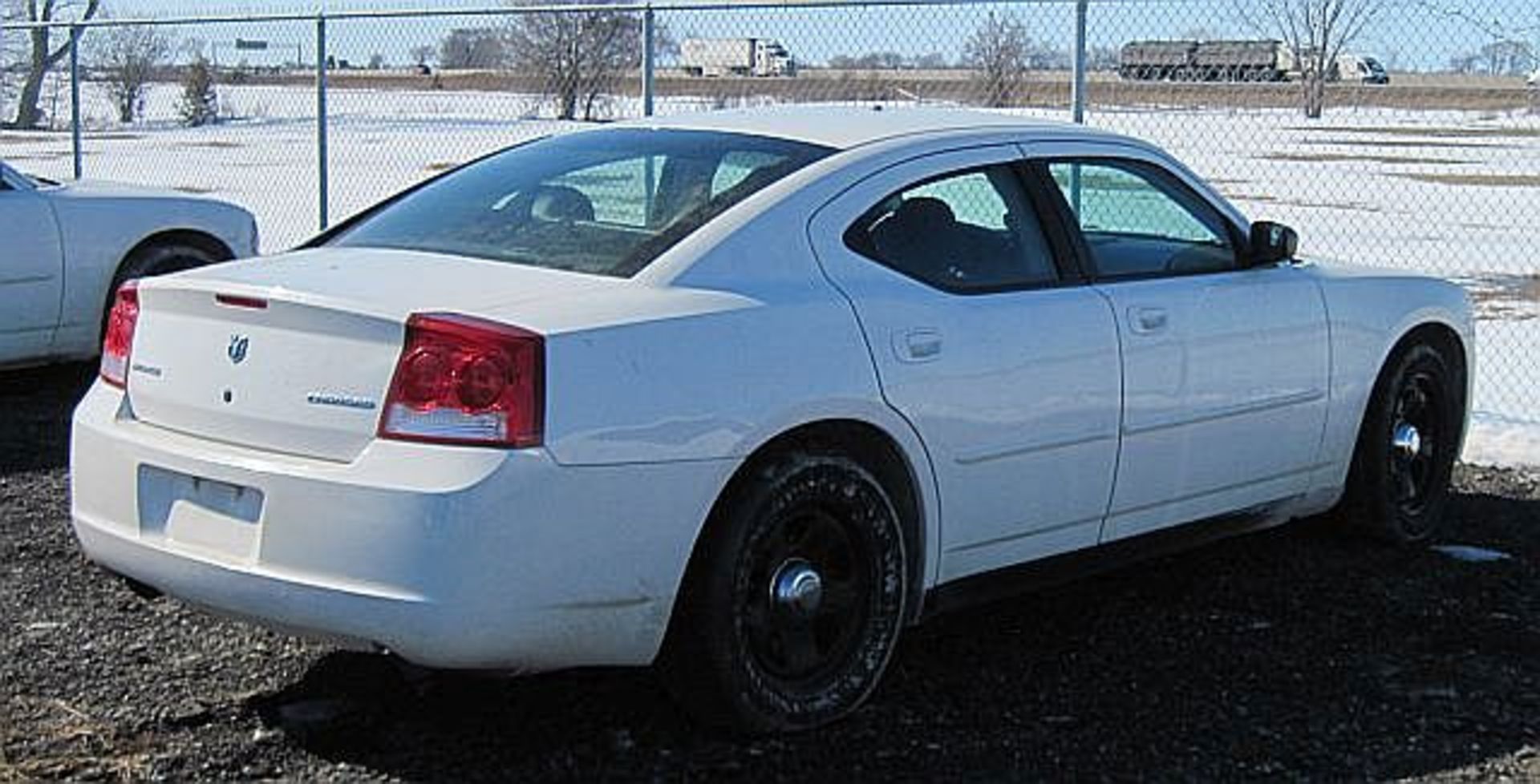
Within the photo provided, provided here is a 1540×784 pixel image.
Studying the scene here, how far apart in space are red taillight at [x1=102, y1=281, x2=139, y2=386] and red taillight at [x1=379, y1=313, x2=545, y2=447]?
0.96m

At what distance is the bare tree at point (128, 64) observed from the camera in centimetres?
2631

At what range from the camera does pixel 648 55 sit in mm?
10961

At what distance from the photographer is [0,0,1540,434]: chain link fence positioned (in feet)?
36.6

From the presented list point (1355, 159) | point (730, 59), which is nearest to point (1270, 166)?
point (1355, 159)

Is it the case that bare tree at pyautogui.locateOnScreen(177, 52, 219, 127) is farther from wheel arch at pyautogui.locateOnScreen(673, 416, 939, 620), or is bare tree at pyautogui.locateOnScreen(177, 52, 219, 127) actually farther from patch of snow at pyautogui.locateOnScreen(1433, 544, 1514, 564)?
wheel arch at pyautogui.locateOnScreen(673, 416, 939, 620)

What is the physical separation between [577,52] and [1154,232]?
28.4 ft

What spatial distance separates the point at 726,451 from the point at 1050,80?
787cm

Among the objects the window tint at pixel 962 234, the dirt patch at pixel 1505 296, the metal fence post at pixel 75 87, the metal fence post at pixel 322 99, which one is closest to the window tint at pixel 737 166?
the window tint at pixel 962 234

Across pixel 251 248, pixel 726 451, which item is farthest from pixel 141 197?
pixel 726 451

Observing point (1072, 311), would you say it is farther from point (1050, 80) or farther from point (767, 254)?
point (1050, 80)

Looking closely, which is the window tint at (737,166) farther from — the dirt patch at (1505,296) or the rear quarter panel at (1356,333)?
the dirt patch at (1505,296)

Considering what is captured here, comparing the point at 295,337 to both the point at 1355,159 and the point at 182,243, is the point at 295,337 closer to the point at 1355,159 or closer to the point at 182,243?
the point at 182,243

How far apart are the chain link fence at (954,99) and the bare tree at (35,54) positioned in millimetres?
525

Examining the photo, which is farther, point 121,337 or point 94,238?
point 94,238
